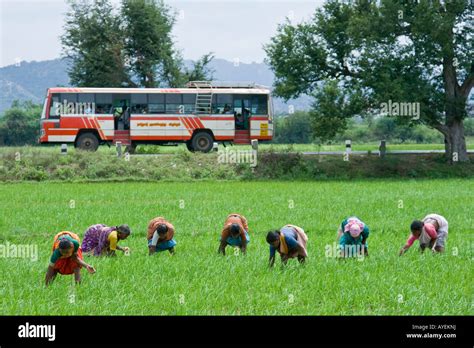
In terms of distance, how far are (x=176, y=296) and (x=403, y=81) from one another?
24.9m

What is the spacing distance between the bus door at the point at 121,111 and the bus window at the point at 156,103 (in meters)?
1.02

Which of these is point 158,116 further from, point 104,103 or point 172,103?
point 104,103

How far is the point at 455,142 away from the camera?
1332 inches

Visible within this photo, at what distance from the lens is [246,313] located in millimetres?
8375

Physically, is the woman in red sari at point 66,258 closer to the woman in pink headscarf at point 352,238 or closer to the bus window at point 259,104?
the woman in pink headscarf at point 352,238

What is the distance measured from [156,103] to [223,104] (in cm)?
316

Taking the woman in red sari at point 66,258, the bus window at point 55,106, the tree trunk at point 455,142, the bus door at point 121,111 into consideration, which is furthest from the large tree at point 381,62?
the woman in red sari at point 66,258

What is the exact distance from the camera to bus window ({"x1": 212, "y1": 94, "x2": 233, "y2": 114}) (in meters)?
33.8

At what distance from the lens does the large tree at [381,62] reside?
105ft
